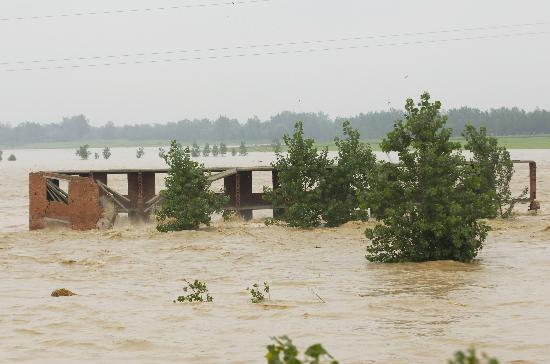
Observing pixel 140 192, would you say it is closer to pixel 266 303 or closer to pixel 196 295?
pixel 196 295

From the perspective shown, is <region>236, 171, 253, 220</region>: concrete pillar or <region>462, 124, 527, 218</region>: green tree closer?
<region>462, 124, 527, 218</region>: green tree

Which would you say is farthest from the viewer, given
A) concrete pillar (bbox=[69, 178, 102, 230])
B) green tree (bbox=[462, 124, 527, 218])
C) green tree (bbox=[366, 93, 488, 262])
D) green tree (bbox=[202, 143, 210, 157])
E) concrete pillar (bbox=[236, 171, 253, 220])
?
green tree (bbox=[202, 143, 210, 157])

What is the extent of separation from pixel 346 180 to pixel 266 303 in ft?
37.4

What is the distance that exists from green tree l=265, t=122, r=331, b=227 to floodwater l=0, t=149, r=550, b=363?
5.88ft

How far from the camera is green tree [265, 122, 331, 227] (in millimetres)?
21547

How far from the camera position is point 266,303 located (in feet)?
35.2

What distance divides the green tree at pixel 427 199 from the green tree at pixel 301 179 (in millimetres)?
6342

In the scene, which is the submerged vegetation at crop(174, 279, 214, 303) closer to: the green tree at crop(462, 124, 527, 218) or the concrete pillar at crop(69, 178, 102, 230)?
the concrete pillar at crop(69, 178, 102, 230)

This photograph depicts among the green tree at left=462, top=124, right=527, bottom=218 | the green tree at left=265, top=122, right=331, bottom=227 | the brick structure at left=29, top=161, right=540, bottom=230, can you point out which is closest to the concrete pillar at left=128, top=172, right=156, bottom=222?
the brick structure at left=29, top=161, right=540, bottom=230

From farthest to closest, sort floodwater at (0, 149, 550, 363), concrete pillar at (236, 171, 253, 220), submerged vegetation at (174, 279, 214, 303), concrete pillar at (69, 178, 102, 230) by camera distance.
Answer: concrete pillar at (236, 171, 253, 220), concrete pillar at (69, 178, 102, 230), submerged vegetation at (174, 279, 214, 303), floodwater at (0, 149, 550, 363)

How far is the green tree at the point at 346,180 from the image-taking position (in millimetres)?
21734

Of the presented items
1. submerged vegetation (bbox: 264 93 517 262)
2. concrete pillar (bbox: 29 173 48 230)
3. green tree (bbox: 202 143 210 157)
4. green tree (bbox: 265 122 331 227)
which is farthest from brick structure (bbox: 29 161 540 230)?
green tree (bbox: 202 143 210 157)

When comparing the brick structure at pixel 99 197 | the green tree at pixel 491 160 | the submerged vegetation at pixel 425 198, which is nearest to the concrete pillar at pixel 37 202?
the brick structure at pixel 99 197

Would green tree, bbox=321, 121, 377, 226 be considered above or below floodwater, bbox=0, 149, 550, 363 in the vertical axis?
above
